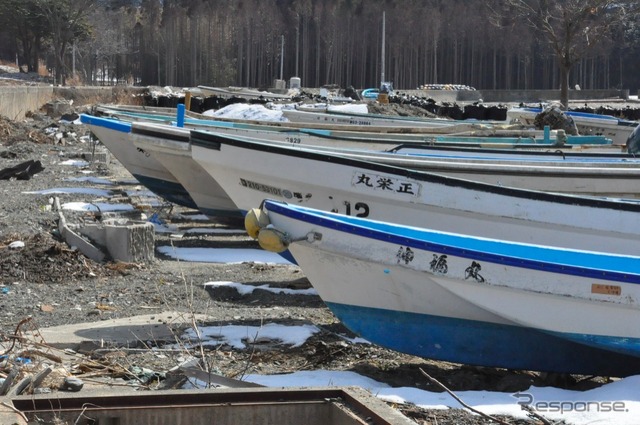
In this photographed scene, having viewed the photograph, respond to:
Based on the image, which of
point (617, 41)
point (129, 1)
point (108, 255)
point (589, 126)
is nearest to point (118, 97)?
point (589, 126)

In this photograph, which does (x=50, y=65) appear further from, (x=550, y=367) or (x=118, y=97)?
(x=550, y=367)

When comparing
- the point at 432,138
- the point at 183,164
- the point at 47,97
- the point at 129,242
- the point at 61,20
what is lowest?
the point at 129,242

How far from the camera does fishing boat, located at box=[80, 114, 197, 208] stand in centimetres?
1403

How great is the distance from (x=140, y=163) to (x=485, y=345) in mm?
8769

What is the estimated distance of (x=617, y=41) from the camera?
307ft

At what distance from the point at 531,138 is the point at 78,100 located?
3506 centimetres

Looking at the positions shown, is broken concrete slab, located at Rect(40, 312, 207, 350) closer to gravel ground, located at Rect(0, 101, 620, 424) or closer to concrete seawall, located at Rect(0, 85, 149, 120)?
gravel ground, located at Rect(0, 101, 620, 424)

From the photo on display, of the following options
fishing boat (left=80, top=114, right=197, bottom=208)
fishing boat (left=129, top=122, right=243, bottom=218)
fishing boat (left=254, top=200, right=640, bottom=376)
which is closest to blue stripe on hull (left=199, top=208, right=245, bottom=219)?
fishing boat (left=129, top=122, right=243, bottom=218)

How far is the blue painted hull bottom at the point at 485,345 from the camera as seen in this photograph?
266 inches

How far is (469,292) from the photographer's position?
6.50 metres

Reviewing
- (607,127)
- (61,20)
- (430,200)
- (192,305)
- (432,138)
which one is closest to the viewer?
(192,305)

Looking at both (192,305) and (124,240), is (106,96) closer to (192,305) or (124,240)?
(124,240)

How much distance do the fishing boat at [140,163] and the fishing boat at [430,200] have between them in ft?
14.0

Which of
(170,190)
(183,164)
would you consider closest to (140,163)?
(170,190)
